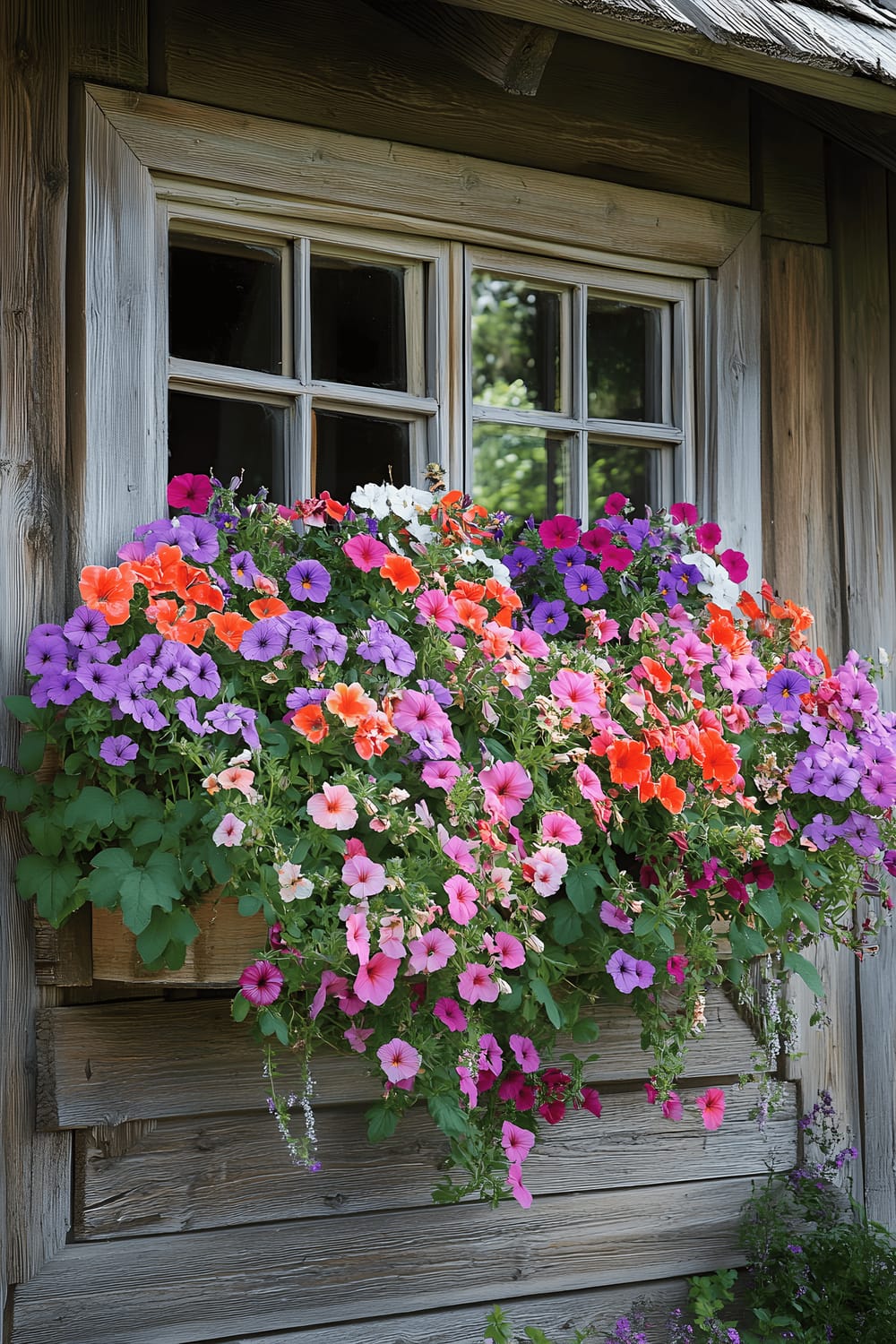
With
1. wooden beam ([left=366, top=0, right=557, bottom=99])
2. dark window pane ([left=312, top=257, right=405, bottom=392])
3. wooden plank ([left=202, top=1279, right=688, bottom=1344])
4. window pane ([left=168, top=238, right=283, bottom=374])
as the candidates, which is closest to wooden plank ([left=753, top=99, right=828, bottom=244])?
wooden beam ([left=366, top=0, right=557, bottom=99])

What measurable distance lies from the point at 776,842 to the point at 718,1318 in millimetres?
1169

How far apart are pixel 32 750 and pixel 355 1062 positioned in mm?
887

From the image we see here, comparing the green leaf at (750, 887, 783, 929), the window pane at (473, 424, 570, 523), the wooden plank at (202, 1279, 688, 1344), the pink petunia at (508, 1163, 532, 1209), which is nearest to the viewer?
the pink petunia at (508, 1163, 532, 1209)

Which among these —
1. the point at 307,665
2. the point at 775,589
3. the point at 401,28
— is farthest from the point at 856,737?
the point at 401,28

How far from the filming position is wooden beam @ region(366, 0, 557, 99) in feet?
7.80

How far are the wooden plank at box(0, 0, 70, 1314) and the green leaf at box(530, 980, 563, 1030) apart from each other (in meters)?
0.91

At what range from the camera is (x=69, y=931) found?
231cm

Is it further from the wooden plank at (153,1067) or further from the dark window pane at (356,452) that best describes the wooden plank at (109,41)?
the wooden plank at (153,1067)

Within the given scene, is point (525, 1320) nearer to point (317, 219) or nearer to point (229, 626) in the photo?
point (229, 626)

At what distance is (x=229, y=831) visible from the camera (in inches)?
77.8

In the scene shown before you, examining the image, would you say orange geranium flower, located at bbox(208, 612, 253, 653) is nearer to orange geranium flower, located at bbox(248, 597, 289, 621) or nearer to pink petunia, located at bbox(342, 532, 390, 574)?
orange geranium flower, located at bbox(248, 597, 289, 621)

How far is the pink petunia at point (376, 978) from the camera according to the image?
6.47 feet

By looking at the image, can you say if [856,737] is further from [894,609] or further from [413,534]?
[413,534]

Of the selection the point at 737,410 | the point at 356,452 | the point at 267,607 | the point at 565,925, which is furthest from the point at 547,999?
the point at 737,410
